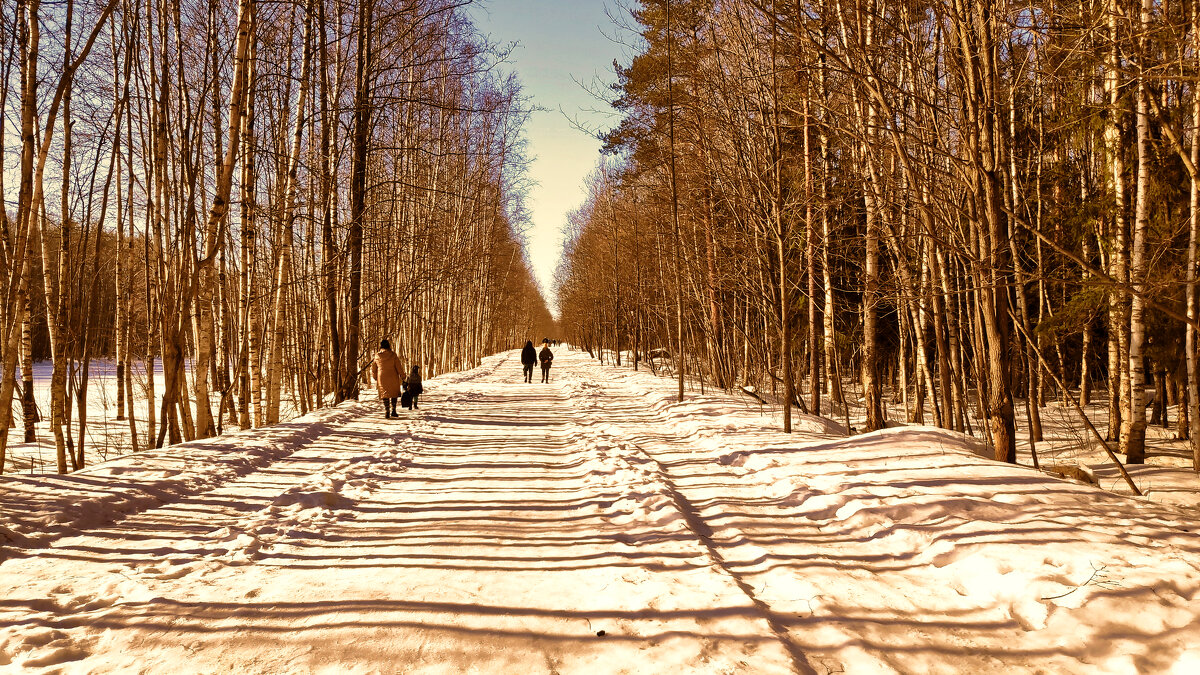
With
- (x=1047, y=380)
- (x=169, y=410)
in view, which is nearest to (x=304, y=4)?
(x=169, y=410)

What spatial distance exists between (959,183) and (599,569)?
660cm

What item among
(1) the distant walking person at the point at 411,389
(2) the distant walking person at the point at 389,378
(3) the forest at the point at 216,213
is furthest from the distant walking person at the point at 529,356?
(2) the distant walking person at the point at 389,378

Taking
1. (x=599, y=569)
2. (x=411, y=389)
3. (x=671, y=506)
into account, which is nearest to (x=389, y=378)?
(x=411, y=389)

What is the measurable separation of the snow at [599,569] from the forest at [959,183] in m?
1.97

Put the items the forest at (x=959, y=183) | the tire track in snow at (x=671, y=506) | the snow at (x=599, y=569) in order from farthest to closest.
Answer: the forest at (x=959, y=183) → the tire track in snow at (x=671, y=506) → the snow at (x=599, y=569)

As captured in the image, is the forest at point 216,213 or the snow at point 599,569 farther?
the forest at point 216,213

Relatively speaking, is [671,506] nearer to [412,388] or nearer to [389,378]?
[389,378]

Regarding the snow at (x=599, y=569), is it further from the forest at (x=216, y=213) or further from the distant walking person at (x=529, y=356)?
the distant walking person at (x=529, y=356)

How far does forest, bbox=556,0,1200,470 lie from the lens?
246 inches

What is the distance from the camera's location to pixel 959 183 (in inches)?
299

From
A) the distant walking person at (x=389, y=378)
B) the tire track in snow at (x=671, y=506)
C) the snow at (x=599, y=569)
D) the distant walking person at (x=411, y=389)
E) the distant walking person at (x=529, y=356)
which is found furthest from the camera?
the distant walking person at (x=529, y=356)

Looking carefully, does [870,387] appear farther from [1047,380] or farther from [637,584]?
[1047,380]

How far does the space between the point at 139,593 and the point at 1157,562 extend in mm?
5926

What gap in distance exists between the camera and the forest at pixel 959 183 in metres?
6.25
